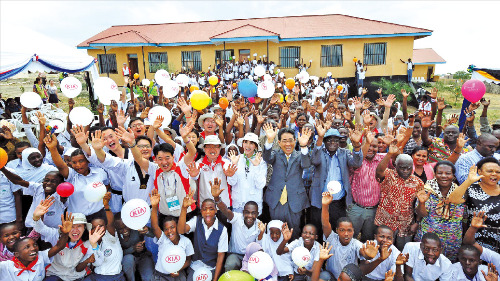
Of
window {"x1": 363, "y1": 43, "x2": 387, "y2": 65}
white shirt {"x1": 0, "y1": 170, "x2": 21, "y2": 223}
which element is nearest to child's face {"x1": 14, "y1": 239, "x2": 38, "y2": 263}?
white shirt {"x1": 0, "y1": 170, "x2": 21, "y2": 223}

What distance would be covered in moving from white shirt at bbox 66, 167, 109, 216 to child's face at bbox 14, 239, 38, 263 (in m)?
0.57

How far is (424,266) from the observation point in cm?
286

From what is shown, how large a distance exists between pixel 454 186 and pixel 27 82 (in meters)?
27.0

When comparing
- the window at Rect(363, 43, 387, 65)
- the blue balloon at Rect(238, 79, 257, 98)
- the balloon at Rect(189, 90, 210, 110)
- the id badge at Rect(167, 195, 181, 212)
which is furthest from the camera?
the window at Rect(363, 43, 387, 65)

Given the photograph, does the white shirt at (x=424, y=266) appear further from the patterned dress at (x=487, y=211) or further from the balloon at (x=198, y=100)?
the balloon at (x=198, y=100)

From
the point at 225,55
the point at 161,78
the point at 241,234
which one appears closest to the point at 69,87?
the point at 161,78

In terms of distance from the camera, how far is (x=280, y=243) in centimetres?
317

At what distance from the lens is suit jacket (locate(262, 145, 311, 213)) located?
3355 mm

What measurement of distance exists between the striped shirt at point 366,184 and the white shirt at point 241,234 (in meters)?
1.15

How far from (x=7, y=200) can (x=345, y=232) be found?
3.60m

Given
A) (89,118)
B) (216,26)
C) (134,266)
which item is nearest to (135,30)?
(216,26)

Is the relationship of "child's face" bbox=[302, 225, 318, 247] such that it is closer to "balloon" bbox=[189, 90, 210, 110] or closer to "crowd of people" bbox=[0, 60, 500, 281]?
"crowd of people" bbox=[0, 60, 500, 281]

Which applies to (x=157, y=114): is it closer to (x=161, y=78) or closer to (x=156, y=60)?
(x=161, y=78)

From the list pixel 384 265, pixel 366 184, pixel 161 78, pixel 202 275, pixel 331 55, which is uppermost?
pixel 331 55
